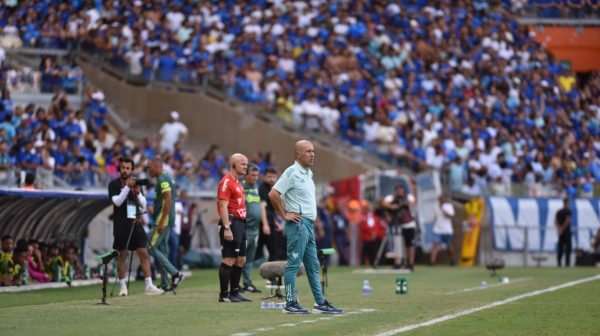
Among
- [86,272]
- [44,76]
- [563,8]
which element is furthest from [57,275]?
[563,8]

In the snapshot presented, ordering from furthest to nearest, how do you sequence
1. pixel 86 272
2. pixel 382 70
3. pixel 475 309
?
pixel 382 70 → pixel 86 272 → pixel 475 309

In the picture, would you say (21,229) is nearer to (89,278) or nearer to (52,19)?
(89,278)

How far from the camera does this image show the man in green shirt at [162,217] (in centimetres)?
1934

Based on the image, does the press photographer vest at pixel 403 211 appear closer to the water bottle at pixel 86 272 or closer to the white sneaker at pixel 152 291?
the water bottle at pixel 86 272

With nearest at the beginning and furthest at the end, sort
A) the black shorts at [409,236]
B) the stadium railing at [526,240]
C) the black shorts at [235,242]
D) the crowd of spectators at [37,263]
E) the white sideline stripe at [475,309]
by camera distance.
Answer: the white sideline stripe at [475,309] < the black shorts at [235,242] < the crowd of spectators at [37,263] < the black shorts at [409,236] < the stadium railing at [526,240]

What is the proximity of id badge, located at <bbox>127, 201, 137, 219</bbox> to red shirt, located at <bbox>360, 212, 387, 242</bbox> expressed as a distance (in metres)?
16.3

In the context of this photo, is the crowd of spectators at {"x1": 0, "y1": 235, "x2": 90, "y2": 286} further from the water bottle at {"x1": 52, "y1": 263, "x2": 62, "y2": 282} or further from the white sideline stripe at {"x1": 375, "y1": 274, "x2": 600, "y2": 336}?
the white sideline stripe at {"x1": 375, "y1": 274, "x2": 600, "y2": 336}

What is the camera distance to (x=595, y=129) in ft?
145

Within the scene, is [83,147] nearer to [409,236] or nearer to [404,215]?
[404,215]

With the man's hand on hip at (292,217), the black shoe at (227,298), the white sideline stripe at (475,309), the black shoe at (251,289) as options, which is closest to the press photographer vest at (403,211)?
the white sideline stripe at (475,309)

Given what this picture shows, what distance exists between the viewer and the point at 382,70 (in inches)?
1668

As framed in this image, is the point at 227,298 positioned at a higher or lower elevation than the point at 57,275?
lower

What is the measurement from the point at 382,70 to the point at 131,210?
944 inches

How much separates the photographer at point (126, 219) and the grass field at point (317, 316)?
586 millimetres
